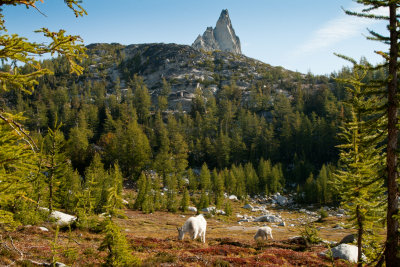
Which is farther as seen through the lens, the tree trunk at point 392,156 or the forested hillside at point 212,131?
the forested hillside at point 212,131

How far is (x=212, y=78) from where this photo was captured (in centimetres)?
17888

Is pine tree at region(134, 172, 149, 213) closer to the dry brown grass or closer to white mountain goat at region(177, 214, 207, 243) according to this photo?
the dry brown grass

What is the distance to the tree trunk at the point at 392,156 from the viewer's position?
701cm

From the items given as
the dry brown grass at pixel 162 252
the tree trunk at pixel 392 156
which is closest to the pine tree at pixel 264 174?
the dry brown grass at pixel 162 252

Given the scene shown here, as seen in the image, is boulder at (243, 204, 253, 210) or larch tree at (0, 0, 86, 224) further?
boulder at (243, 204, 253, 210)

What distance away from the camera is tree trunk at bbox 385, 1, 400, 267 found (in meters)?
7.01

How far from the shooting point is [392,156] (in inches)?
288

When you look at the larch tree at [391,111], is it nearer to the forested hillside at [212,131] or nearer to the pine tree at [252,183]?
the forested hillside at [212,131]

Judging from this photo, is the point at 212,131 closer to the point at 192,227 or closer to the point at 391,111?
the point at 192,227

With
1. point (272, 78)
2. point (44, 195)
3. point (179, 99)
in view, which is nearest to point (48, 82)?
point (179, 99)

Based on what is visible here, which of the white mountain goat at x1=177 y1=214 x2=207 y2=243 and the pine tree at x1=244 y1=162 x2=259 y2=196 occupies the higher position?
the white mountain goat at x1=177 y1=214 x2=207 y2=243

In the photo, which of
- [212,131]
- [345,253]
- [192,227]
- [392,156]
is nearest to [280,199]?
[212,131]

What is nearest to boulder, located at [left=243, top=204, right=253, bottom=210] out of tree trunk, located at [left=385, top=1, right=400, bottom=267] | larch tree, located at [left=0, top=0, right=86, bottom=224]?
tree trunk, located at [left=385, top=1, right=400, bottom=267]

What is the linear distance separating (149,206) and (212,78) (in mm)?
146917
